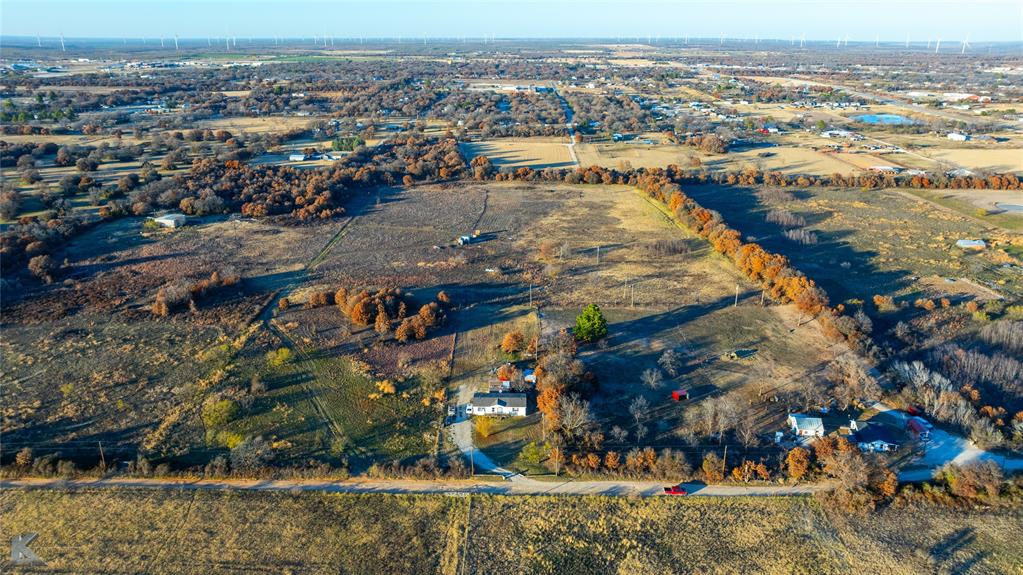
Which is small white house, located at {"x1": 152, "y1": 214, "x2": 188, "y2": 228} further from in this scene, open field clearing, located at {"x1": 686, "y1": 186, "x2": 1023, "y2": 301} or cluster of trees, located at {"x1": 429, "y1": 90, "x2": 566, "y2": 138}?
cluster of trees, located at {"x1": 429, "y1": 90, "x2": 566, "y2": 138}

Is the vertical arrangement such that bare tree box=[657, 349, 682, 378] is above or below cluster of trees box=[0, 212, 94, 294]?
below

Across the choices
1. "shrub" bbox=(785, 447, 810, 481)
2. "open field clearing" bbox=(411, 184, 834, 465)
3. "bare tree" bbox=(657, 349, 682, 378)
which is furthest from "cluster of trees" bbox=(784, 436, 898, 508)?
"bare tree" bbox=(657, 349, 682, 378)

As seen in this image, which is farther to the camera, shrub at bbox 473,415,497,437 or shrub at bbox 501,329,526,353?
shrub at bbox 501,329,526,353

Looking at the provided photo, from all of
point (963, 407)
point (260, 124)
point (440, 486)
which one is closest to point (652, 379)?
point (440, 486)

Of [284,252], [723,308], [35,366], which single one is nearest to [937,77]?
[723,308]

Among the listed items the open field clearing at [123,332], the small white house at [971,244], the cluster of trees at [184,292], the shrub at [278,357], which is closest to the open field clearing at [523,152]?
the open field clearing at [123,332]
